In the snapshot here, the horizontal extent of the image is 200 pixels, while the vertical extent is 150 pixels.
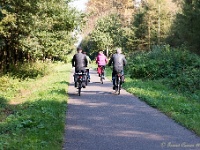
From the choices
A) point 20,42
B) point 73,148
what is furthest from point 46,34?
point 73,148

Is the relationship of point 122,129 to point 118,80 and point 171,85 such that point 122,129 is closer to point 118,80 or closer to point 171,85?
point 118,80

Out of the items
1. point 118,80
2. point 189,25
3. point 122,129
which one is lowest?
point 122,129

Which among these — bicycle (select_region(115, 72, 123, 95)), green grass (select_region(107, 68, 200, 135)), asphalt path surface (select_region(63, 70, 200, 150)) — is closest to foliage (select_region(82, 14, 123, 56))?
bicycle (select_region(115, 72, 123, 95))

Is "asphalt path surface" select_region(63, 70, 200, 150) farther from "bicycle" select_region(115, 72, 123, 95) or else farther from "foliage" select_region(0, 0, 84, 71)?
"foliage" select_region(0, 0, 84, 71)

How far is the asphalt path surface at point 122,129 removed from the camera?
6535 millimetres

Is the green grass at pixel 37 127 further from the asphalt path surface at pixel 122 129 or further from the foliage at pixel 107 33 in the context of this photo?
the foliage at pixel 107 33

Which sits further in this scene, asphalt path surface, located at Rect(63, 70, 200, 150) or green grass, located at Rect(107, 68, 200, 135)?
green grass, located at Rect(107, 68, 200, 135)

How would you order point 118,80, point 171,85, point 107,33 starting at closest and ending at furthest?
point 118,80, point 171,85, point 107,33

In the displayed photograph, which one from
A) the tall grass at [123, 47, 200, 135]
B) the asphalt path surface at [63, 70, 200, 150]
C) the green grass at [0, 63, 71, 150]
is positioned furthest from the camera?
the tall grass at [123, 47, 200, 135]

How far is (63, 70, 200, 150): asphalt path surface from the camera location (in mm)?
6535

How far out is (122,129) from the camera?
25.8 ft

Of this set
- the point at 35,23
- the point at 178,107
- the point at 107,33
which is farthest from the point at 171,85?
the point at 107,33

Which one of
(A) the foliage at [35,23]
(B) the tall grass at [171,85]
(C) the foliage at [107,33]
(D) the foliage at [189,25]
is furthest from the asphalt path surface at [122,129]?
(C) the foliage at [107,33]

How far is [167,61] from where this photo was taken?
2291cm
